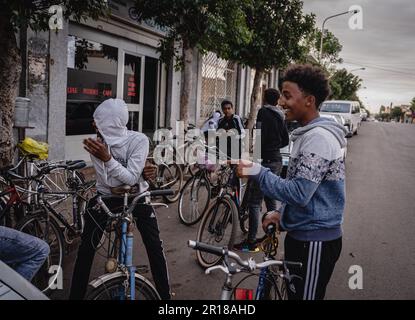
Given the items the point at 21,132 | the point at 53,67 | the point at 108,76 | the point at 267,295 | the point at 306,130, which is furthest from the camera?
the point at 108,76

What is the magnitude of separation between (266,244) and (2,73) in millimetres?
3701

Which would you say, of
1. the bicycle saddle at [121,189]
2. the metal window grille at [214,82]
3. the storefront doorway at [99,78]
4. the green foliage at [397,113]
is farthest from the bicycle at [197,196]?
the green foliage at [397,113]

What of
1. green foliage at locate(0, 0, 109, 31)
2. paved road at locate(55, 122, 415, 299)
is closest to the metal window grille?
paved road at locate(55, 122, 415, 299)

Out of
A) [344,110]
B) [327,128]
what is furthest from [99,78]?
[344,110]

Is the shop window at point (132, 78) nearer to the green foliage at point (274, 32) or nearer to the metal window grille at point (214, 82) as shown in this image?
the green foliage at point (274, 32)

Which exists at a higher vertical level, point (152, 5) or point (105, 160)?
point (152, 5)

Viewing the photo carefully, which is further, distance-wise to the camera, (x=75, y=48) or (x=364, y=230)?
(x=75, y=48)

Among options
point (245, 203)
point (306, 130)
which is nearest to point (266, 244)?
point (306, 130)

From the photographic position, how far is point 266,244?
8.94 feet

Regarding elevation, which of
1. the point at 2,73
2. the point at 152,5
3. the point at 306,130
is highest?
the point at 152,5

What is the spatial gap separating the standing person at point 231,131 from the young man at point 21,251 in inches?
173

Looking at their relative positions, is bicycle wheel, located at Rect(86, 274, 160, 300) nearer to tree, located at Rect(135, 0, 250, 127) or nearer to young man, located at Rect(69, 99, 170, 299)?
young man, located at Rect(69, 99, 170, 299)

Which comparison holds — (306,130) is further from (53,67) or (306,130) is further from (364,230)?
(53,67)

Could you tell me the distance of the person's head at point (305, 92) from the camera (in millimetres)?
2387
